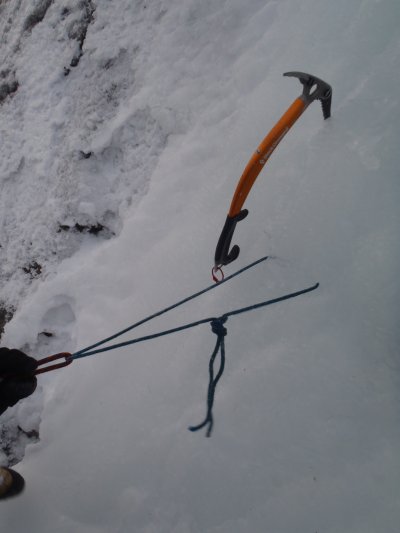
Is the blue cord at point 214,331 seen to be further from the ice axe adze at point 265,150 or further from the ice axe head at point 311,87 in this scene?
the ice axe head at point 311,87

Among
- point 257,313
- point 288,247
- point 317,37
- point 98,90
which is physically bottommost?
point 257,313

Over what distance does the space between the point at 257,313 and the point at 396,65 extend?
127cm

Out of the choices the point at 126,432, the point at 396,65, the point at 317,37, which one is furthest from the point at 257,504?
the point at 317,37

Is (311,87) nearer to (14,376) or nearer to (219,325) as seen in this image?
(219,325)

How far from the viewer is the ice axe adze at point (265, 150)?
1454 millimetres

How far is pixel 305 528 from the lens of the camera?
1.30 meters

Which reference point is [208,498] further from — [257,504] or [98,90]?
[98,90]

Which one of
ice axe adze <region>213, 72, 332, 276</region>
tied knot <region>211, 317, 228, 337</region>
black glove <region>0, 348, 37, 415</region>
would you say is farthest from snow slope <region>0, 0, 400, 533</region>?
black glove <region>0, 348, 37, 415</region>

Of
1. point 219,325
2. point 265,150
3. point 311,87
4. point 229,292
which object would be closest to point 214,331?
point 219,325

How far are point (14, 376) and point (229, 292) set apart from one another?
0.94 meters

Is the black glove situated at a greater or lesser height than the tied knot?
greater

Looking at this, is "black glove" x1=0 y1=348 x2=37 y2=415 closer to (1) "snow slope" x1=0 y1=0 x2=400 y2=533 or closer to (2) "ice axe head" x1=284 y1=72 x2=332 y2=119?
(1) "snow slope" x1=0 y1=0 x2=400 y2=533

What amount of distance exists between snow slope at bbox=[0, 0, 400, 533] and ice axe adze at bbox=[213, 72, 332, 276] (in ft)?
0.64

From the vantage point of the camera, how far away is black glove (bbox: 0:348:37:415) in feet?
4.41
